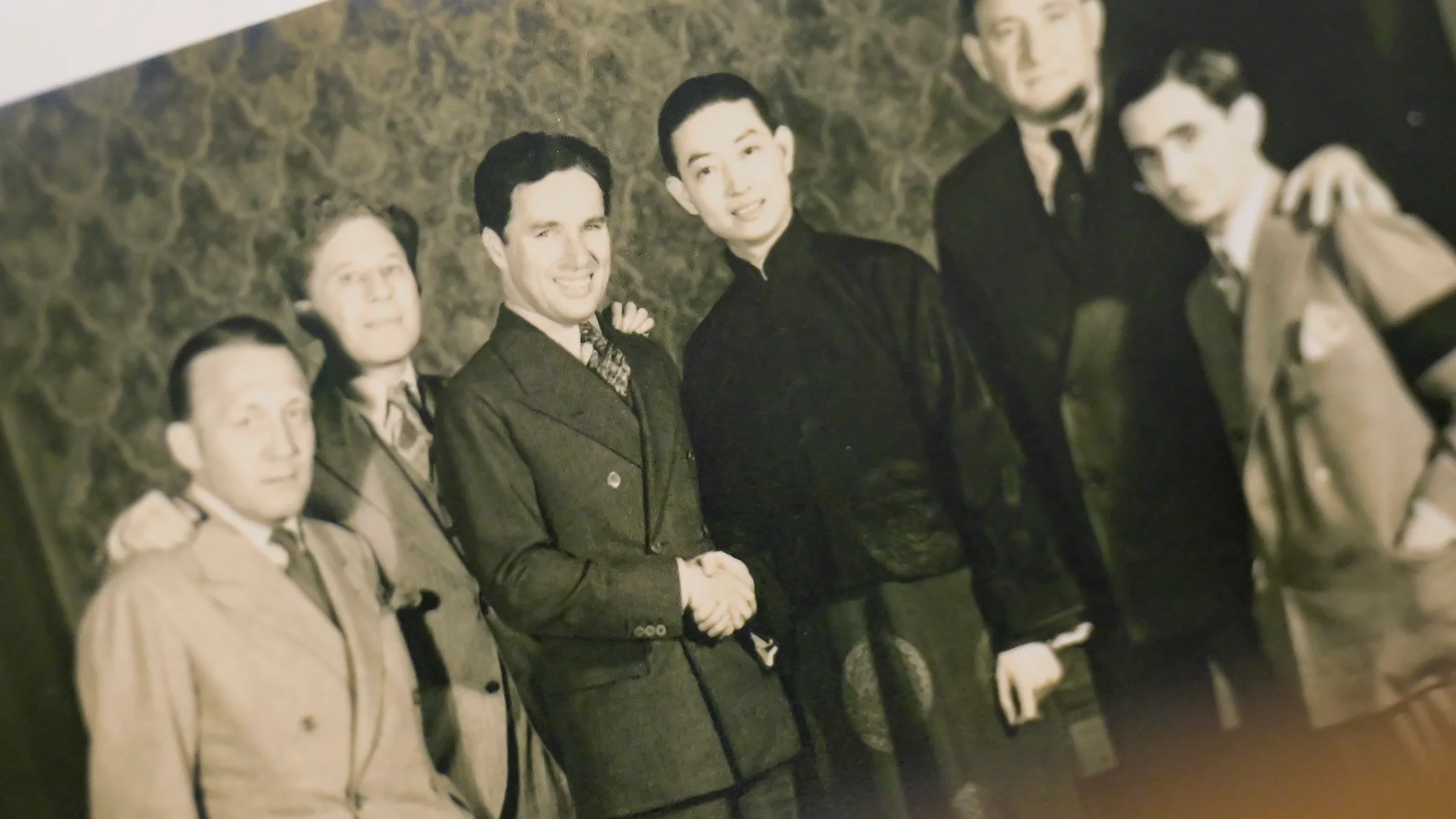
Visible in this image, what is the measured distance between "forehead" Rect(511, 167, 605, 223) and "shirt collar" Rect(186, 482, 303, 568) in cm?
80

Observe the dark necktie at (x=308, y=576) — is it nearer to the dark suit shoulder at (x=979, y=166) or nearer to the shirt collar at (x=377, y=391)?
the shirt collar at (x=377, y=391)

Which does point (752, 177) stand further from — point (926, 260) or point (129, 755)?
point (129, 755)

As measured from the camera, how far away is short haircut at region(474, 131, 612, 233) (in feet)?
7.40

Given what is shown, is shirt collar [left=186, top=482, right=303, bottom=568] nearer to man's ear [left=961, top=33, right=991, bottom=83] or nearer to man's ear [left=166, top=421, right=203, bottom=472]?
man's ear [left=166, top=421, right=203, bottom=472]

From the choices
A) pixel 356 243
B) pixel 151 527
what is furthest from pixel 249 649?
pixel 356 243

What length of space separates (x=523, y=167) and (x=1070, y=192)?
1.17 meters

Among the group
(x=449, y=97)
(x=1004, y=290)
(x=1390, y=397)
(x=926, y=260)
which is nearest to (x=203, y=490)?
(x=449, y=97)

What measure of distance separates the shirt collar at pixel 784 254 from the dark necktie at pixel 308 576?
42.2 inches

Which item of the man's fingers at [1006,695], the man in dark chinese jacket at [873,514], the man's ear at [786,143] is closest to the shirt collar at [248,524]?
the man in dark chinese jacket at [873,514]

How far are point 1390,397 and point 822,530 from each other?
115cm

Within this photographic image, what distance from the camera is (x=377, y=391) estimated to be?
7.26 ft

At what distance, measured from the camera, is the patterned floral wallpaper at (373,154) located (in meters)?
2.22

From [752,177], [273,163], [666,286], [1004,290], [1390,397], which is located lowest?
[1390,397]

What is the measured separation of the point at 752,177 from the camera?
224 cm
